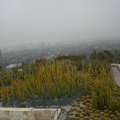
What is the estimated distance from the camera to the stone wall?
31.3 feet

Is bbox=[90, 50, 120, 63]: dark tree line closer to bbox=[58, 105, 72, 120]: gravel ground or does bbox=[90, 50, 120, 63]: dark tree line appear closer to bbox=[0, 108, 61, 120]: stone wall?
bbox=[58, 105, 72, 120]: gravel ground

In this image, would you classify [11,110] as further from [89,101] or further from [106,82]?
[106,82]

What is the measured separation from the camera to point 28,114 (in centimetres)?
955

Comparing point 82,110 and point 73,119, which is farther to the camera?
point 82,110

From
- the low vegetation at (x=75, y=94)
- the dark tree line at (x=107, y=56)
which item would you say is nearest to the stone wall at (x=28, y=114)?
the low vegetation at (x=75, y=94)

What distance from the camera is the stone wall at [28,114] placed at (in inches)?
376

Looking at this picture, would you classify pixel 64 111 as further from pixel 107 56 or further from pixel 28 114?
pixel 107 56

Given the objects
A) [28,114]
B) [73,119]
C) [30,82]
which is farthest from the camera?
[30,82]

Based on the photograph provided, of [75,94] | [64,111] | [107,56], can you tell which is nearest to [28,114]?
[64,111]

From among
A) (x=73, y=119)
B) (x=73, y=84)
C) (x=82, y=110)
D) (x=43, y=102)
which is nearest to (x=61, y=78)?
(x=73, y=84)

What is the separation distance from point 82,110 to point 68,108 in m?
0.76

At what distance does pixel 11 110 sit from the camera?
31.9 feet

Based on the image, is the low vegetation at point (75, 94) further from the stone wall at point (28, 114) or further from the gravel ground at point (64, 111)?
the stone wall at point (28, 114)

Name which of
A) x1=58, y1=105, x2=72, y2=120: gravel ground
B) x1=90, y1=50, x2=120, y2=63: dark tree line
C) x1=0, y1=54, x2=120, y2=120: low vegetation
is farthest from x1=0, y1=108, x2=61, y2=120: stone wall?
x1=90, y1=50, x2=120, y2=63: dark tree line
